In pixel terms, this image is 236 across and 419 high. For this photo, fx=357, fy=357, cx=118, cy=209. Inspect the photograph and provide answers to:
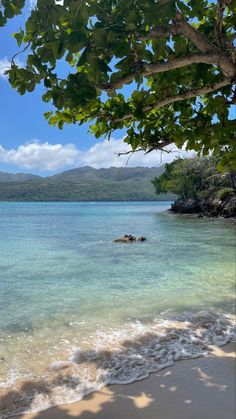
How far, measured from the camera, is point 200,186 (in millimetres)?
67250

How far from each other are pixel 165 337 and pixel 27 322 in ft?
10.4

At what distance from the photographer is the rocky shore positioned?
51.9 metres

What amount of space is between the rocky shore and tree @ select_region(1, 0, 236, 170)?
161 feet

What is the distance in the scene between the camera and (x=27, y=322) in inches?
314

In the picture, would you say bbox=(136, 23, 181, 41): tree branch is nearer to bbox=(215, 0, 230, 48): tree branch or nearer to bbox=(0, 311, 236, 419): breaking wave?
bbox=(215, 0, 230, 48): tree branch

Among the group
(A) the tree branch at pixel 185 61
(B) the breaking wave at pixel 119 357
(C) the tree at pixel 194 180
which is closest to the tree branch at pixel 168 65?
(A) the tree branch at pixel 185 61

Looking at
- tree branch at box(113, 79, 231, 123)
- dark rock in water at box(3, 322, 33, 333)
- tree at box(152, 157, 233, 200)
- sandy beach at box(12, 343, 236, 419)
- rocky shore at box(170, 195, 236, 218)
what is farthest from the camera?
tree at box(152, 157, 233, 200)

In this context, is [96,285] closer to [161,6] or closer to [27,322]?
[27,322]

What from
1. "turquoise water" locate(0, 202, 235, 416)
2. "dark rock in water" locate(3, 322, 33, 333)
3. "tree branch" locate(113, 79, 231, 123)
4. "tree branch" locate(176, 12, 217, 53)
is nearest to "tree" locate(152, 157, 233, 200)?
"turquoise water" locate(0, 202, 235, 416)

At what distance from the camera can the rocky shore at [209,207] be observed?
51916 millimetres

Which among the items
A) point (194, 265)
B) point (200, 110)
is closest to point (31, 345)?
point (200, 110)

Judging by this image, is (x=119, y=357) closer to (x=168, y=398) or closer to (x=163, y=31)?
(x=168, y=398)

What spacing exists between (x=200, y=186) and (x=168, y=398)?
65.0 metres

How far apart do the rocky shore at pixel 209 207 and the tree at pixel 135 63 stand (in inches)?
1937
